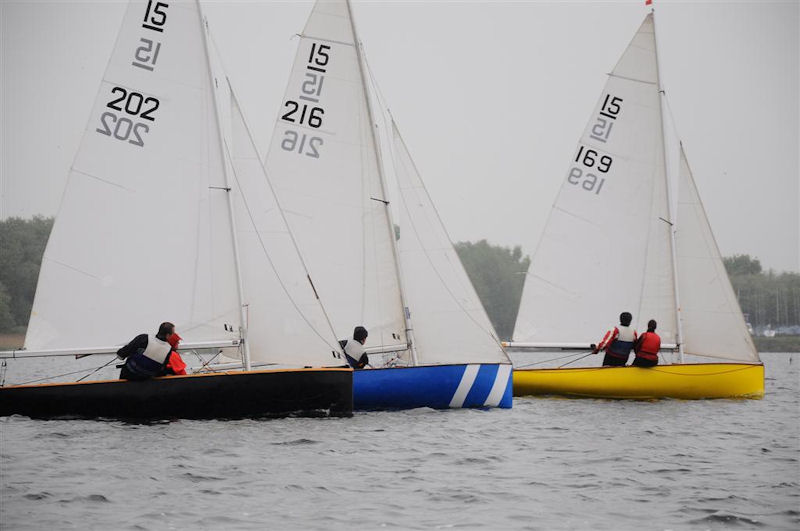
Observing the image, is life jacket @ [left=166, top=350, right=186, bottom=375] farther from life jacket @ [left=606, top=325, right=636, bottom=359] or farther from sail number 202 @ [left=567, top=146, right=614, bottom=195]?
sail number 202 @ [left=567, top=146, right=614, bottom=195]

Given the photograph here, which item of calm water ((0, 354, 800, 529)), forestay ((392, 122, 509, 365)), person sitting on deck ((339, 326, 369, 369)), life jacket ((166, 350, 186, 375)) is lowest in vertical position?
calm water ((0, 354, 800, 529))

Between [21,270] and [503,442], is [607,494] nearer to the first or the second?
[503,442]

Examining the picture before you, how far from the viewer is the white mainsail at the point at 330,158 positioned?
19797 mm

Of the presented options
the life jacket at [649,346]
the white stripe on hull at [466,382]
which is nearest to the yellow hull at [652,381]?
the life jacket at [649,346]

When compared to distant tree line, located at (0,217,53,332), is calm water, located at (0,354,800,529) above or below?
below

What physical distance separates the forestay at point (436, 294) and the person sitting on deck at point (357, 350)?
190cm

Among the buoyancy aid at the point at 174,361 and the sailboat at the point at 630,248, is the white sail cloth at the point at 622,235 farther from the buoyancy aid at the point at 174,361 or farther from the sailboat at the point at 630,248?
the buoyancy aid at the point at 174,361

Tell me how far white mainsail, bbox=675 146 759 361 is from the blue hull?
5.96 m

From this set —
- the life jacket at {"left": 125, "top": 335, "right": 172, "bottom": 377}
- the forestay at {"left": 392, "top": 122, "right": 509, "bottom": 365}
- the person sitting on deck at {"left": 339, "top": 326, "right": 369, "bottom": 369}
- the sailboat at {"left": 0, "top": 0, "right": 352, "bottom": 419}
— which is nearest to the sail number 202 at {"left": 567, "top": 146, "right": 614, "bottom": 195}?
the forestay at {"left": 392, "top": 122, "right": 509, "bottom": 365}

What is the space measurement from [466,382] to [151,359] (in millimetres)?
5343

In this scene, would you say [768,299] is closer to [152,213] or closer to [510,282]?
[510,282]

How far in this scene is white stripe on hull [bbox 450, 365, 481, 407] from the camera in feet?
58.7

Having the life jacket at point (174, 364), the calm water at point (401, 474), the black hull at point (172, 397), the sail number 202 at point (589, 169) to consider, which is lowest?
the calm water at point (401, 474)

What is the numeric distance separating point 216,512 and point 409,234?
34.7 feet
